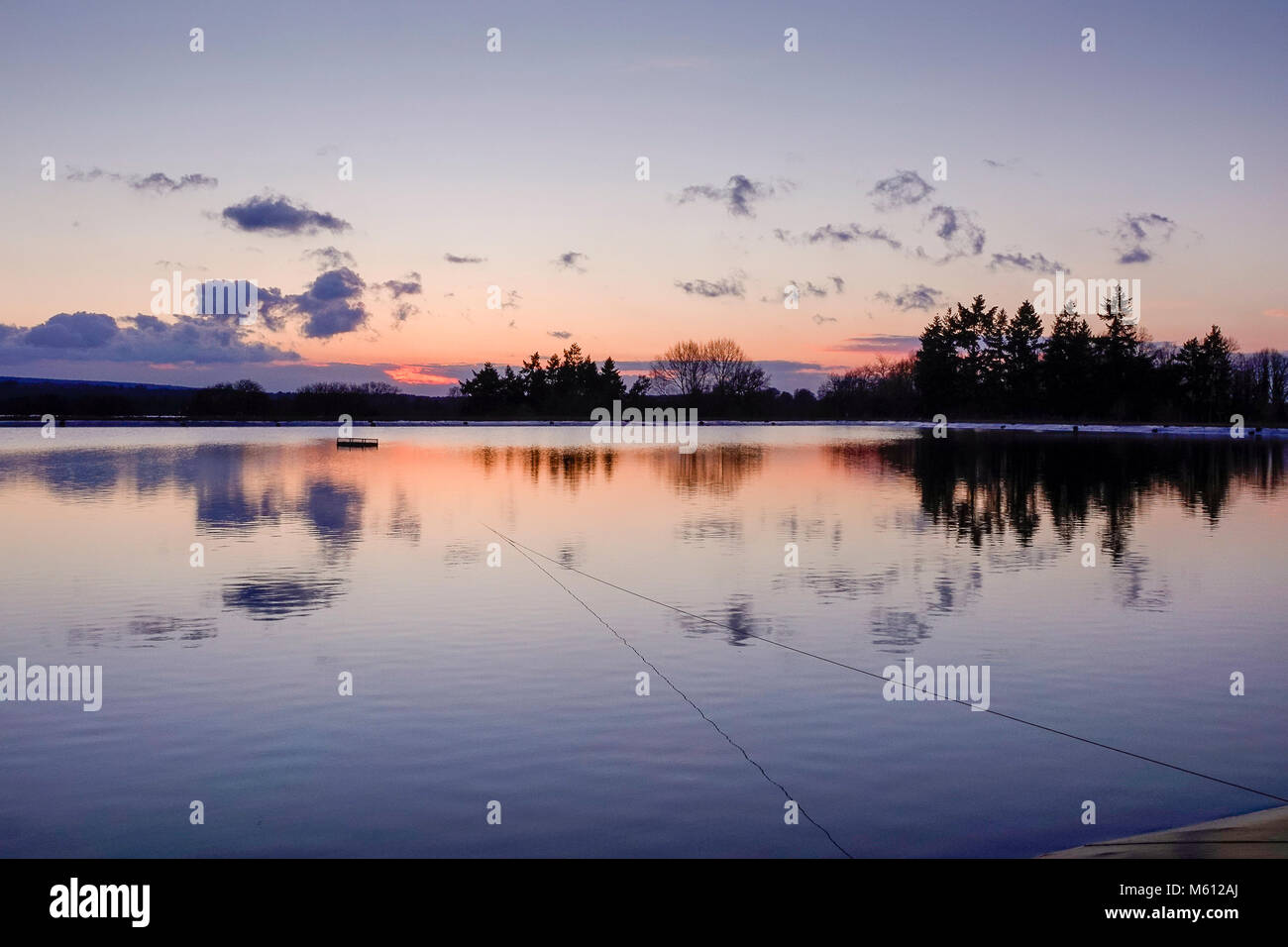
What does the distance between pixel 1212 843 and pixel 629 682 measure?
695 cm

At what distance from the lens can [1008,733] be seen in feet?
34.1

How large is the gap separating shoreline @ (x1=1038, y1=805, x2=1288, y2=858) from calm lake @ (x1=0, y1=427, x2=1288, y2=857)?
959 millimetres

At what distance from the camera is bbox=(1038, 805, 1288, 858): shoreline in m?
6.16

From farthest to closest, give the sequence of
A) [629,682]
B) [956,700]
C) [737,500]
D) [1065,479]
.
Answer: [1065,479], [737,500], [629,682], [956,700]

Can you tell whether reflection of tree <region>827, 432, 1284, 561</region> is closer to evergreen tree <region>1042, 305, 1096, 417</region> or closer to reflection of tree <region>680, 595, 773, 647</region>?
reflection of tree <region>680, 595, 773, 647</region>

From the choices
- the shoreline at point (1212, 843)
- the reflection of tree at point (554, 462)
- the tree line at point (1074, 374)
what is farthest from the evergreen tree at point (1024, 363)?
the shoreline at point (1212, 843)

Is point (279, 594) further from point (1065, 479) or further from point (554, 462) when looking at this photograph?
point (554, 462)

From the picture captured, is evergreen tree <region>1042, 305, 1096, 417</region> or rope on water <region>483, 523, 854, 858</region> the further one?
evergreen tree <region>1042, 305, 1096, 417</region>

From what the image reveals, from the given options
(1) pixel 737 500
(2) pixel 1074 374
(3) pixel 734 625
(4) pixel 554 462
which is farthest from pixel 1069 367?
(3) pixel 734 625

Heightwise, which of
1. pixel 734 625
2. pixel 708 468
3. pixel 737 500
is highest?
pixel 708 468

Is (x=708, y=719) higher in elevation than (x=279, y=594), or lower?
lower

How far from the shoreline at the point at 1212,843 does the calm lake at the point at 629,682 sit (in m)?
0.96

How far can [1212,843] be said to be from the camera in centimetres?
639

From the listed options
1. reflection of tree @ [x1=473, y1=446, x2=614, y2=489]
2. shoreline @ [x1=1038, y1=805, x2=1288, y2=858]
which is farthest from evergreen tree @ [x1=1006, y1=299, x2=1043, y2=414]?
shoreline @ [x1=1038, y1=805, x2=1288, y2=858]
